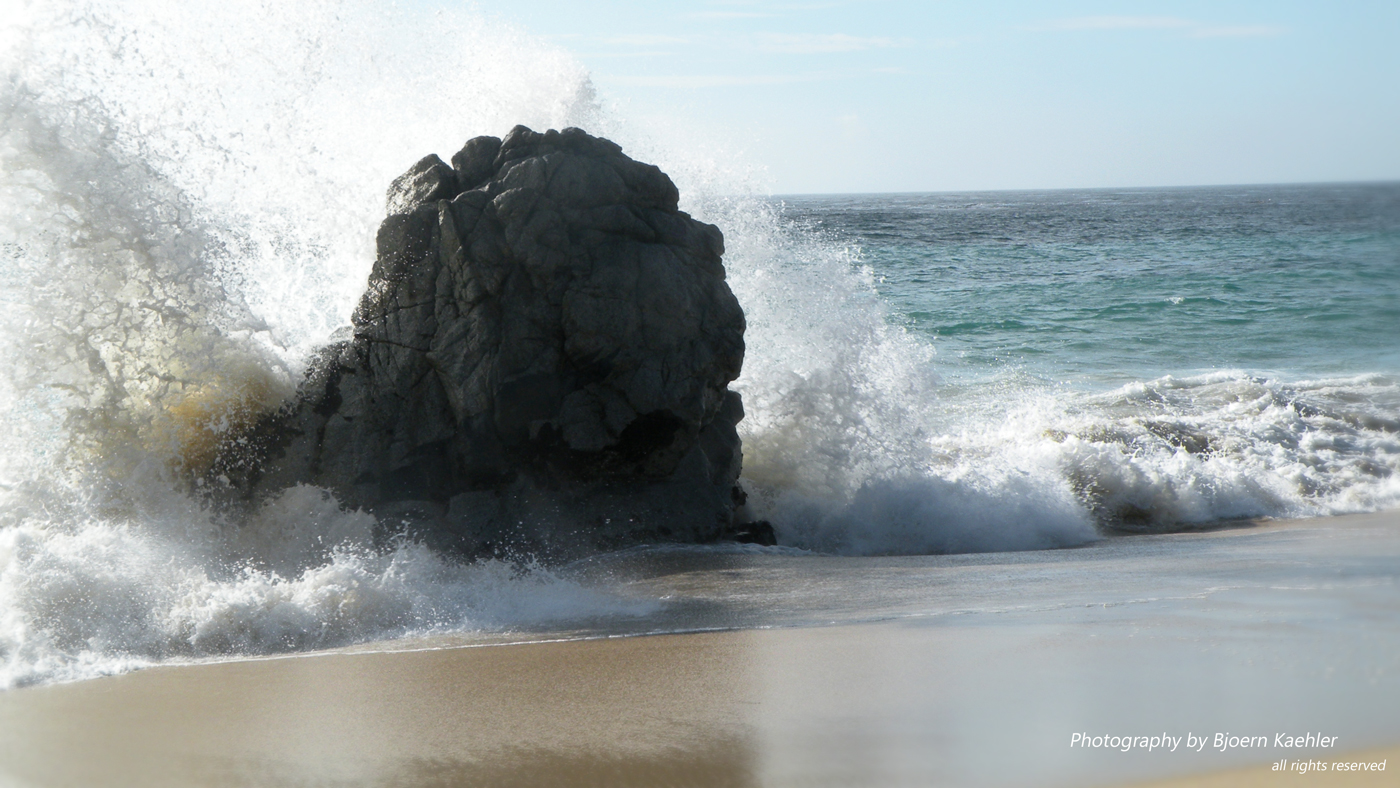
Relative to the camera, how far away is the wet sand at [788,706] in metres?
2.82

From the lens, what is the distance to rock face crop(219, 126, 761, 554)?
20.1ft

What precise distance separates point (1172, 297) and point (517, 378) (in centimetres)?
1558

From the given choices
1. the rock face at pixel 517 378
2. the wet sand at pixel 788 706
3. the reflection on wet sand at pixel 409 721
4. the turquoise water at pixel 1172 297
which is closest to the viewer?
the wet sand at pixel 788 706

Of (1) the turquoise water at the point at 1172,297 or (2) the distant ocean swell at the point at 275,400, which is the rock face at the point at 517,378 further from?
(1) the turquoise water at the point at 1172,297

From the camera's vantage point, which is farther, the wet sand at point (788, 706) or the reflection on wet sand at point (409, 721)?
the reflection on wet sand at point (409, 721)

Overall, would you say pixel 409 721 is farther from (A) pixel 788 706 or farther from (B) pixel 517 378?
(B) pixel 517 378

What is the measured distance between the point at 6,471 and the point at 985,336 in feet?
42.6

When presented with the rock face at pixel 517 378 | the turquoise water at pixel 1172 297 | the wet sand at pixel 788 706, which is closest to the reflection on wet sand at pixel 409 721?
the wet sand at pixel 788 706

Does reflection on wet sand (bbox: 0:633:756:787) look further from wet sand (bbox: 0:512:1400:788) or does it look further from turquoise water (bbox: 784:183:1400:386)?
turquoise water (bbox: 784:183:1400:386)

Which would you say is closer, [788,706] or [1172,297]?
[788,706]

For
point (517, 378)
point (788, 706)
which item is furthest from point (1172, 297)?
point (788, 706)

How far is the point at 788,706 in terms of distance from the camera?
3303mm

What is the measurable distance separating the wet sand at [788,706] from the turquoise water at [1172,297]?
2037 millimetres

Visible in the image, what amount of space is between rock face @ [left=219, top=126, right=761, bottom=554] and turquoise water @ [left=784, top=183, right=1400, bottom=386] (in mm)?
3559
